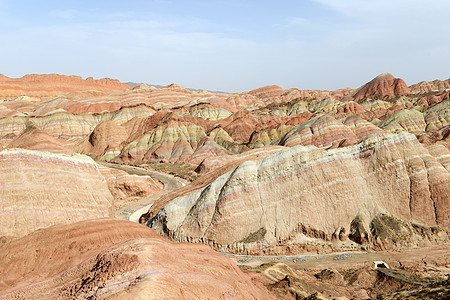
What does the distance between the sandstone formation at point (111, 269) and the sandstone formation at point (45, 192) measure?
25.7 ft

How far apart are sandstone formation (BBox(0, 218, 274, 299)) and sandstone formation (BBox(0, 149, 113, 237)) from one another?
784 cm

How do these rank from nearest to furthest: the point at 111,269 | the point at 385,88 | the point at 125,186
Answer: the point at 111,269, the point at 125,186, the point at 385,88

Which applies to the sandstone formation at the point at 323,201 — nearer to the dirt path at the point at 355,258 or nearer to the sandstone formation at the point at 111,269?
the dirt path at the point at 355,258

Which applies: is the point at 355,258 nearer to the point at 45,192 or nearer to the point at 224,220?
the point at 224,220

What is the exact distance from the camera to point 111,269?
52.5 feet

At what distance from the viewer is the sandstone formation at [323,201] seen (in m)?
31.2

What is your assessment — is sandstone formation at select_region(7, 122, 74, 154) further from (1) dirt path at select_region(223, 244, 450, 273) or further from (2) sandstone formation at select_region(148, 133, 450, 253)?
(1) dirt path at select_region(223, 244, 450, 273)

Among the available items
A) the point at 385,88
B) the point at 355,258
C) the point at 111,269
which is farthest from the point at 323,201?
the point at 385,88

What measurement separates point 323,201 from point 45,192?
27.5 m

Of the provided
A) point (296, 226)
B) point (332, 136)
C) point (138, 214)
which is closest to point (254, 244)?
point (296, 226)

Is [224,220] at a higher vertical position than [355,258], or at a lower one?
higher

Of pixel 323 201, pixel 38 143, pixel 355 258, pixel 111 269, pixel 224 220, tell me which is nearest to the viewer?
pixel 111 269

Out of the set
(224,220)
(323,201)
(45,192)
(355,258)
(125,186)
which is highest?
(323,201)

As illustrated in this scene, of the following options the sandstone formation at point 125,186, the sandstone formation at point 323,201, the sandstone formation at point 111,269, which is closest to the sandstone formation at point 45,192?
the sandstone formation at point 111,269
